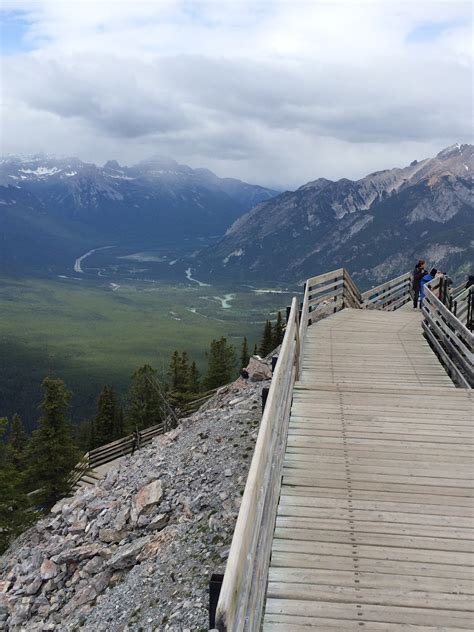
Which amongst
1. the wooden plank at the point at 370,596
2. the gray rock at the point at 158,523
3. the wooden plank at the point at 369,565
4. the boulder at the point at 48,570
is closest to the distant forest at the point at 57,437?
the boulder at the point at 48,570

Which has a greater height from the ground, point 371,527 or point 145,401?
point 371,527

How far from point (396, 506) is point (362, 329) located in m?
11.3

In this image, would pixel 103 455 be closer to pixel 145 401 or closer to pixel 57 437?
pixel 57 437

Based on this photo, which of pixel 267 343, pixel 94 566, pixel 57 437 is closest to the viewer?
pixel 94 566

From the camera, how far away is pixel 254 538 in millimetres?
4422

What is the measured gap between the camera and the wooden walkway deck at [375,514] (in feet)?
16.5

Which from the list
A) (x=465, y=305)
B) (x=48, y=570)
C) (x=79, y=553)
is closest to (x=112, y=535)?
(x=79, y=553)

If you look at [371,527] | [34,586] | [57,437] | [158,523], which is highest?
[371,527]

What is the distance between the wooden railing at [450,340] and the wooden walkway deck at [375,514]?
137cm

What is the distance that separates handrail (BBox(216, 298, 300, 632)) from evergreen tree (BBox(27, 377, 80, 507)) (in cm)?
3359

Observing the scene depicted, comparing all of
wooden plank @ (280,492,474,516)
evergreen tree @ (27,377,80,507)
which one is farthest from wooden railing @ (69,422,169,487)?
wooden plank @ (280,492,474,516)

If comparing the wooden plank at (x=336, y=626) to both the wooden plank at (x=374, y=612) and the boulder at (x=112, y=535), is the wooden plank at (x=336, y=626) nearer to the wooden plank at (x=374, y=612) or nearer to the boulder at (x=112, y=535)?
the wooden plank at (x=374, y=612)

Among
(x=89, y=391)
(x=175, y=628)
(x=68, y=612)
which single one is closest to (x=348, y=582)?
(x=175, y=628)

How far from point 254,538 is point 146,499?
10856 millimetres
